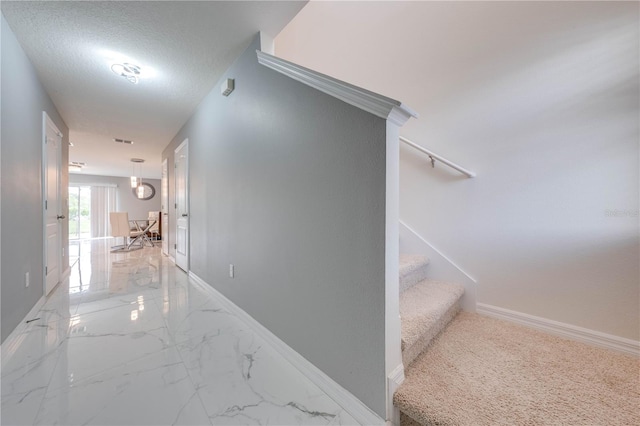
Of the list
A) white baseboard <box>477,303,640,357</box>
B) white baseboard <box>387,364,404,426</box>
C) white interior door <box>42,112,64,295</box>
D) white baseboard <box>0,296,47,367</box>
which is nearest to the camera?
white baseboard <box>387,364,404,426</box>

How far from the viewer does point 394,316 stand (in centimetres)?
109

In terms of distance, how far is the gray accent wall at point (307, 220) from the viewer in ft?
3.64

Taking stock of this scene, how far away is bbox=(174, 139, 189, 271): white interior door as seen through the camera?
365 centimetres

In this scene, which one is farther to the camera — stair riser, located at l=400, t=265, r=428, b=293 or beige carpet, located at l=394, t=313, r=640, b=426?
stair riser, located at l=400, t=265, r=428, b=293

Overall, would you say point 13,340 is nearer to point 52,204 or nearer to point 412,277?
point 52,204

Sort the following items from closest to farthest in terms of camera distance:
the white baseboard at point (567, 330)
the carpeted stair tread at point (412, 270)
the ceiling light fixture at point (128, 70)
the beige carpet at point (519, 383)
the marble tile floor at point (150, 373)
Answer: the beige carpet at point (519, 383) → the marble tile floor at point (150, 373) → the white baseboard at point (567, 330) → the carpeted stair tread at point (412, 270) → the ceiling light fixture at point (128, 70)

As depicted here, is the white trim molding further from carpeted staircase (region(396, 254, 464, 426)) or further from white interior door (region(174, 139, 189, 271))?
white interior door (region(174, 139, 189, 271))

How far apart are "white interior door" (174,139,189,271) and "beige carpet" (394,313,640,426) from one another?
3.53m

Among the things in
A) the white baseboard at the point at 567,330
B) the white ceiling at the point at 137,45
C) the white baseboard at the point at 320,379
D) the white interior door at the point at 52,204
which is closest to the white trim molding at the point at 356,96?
the white ceiling at the point at 137,45

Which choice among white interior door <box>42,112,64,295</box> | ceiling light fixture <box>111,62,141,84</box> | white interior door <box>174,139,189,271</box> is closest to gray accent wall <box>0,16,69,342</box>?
white interior door <box>42,112,64,295</box>

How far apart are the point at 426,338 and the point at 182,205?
3.82 m

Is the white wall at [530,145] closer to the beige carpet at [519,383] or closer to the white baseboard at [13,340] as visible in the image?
the beige carpet at [519,383]

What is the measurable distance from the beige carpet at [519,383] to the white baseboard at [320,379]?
0.60ft

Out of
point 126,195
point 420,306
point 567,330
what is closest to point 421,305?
point 420,306
